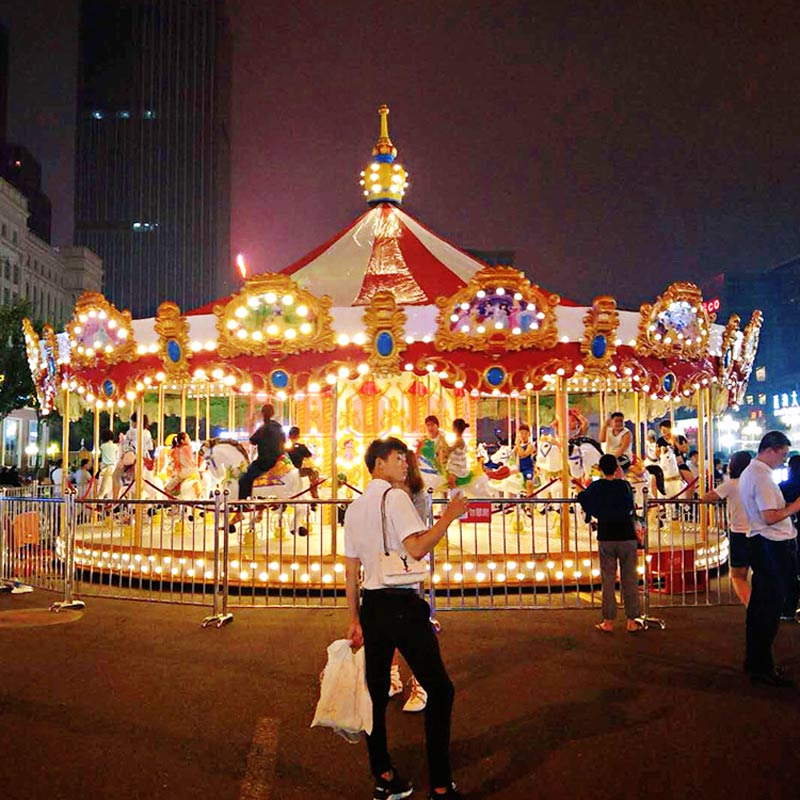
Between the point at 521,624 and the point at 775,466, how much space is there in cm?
281

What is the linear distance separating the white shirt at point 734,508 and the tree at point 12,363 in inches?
1226

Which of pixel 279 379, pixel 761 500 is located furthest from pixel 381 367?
pixel 761 500

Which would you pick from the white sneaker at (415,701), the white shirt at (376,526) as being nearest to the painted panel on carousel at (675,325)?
the white sneaker at (415,701)

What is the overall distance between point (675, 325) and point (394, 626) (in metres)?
7.93

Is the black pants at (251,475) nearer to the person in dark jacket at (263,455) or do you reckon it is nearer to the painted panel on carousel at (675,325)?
the person in dark jacket at (263,455)

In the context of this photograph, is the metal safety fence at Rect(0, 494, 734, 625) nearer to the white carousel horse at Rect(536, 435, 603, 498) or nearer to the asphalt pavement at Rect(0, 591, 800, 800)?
the asphalt pavement at Rect(0, 591, 800, 800)

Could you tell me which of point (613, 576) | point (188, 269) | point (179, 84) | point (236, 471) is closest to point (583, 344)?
point (613, 576)

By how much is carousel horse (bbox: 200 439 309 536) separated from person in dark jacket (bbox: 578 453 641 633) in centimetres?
415

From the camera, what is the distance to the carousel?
9.45 m

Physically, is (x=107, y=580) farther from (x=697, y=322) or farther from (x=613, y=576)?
(x=697, y=322)

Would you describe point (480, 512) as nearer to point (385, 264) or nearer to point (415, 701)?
point (415, 701)

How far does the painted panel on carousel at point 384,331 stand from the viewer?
937 cm

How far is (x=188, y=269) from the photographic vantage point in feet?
404

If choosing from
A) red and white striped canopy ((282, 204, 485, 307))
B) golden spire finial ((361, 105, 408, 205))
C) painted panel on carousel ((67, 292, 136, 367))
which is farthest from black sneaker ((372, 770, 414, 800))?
golden spire finial ((361, 105, 408, 205))
